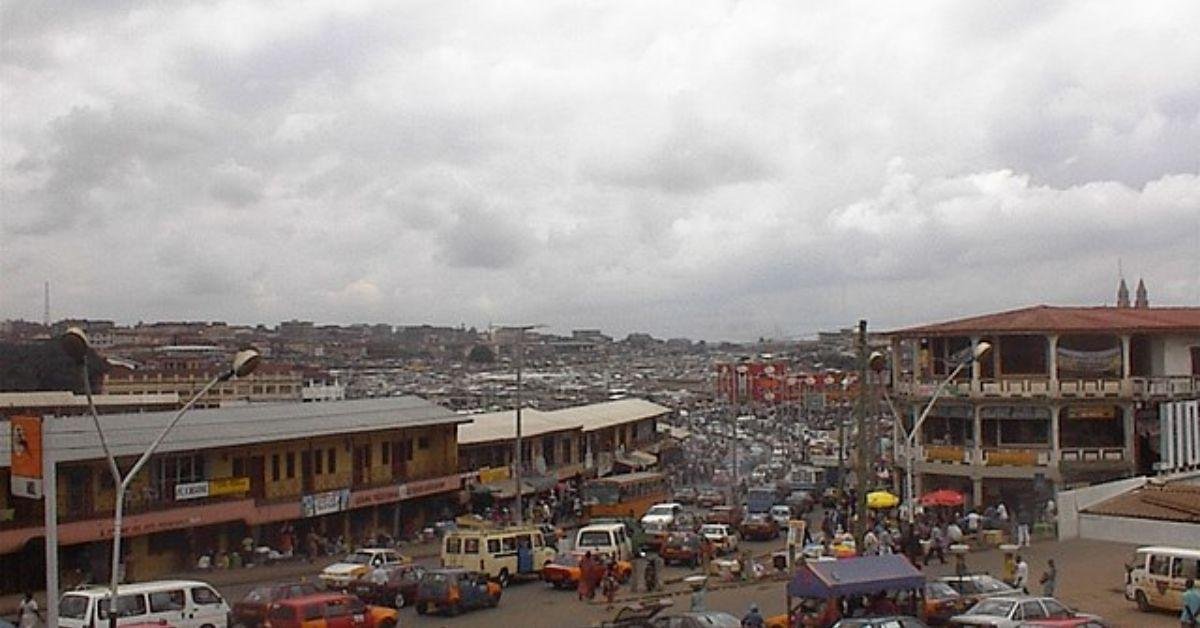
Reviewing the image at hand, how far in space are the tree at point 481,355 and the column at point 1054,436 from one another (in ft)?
314

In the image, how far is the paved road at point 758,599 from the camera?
29141 millimetres

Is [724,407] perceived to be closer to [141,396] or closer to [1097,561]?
[141,396]

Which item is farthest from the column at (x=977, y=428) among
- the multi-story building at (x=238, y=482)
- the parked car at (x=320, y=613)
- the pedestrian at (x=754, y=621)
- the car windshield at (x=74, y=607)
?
the car windshield at (x=74, y=607)

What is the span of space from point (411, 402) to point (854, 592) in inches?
1191

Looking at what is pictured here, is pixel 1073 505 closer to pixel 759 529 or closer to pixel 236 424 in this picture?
pixel 759 529

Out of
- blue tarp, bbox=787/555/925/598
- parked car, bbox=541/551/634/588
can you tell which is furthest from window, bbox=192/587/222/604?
blue tarp, bbox=787/555/925/598

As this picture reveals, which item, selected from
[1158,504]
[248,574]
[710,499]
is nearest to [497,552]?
[248,574]

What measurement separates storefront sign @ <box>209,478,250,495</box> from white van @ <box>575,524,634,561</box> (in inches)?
415

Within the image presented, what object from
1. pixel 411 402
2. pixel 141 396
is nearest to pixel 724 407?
pixel 141 396

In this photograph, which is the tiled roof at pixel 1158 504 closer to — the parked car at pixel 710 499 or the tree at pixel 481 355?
the parked car at pixel 710 499

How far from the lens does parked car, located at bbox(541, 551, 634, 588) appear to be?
34156 millimetres

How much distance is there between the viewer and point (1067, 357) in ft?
174

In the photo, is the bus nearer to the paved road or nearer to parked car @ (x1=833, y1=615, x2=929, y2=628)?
the paved road

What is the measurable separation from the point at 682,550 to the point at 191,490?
14.3 meters
